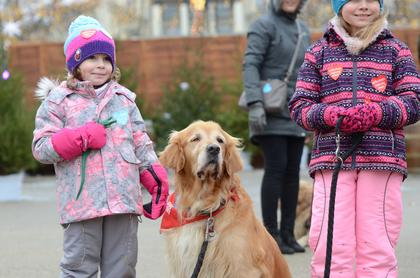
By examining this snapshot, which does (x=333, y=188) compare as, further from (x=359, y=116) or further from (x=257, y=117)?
(x=257, y=117)

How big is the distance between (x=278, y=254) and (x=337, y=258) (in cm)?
86

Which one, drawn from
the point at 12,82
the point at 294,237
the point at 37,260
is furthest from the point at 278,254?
the point at 12,82

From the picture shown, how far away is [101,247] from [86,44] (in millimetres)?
1168

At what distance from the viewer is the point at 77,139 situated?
4.07 meters

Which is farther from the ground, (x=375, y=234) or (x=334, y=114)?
(x=334, y=114)

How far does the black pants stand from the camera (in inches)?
256

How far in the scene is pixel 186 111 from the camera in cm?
1481

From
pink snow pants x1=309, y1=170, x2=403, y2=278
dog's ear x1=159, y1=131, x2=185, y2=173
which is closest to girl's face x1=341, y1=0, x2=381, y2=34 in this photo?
pink snow pants x1=309, y1=170, x2=403, y2=278

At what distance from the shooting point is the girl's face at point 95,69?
434 cm

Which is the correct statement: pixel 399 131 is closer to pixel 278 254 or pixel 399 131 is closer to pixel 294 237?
pixel 278 254

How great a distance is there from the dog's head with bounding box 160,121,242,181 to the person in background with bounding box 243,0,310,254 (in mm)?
1760

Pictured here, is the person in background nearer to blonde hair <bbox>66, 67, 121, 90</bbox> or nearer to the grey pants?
blonde hair <bbox>66, 67, 121, 90</bbox>

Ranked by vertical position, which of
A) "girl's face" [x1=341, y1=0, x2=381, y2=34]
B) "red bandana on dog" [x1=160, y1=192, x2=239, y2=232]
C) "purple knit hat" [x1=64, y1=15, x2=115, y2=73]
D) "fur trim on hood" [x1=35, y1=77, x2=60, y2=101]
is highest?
"girl's face" [x1=341, y1=0, x2=381, y2=34]

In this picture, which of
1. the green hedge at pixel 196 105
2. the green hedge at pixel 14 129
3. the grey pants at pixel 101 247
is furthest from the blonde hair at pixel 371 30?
the green hedge at pixel 196 105
